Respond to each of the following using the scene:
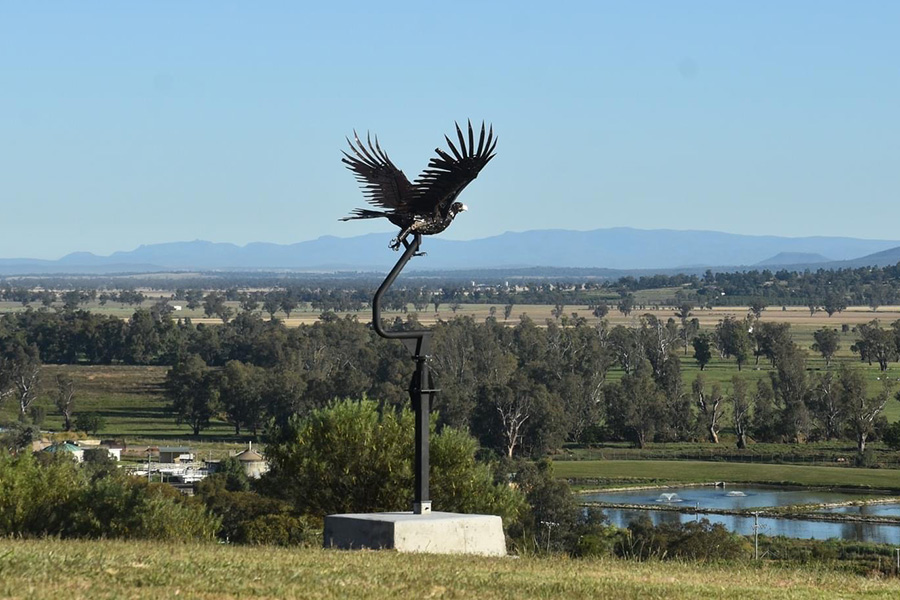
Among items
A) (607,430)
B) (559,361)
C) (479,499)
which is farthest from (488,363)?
(479,499)

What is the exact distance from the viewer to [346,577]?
1408 centimetres

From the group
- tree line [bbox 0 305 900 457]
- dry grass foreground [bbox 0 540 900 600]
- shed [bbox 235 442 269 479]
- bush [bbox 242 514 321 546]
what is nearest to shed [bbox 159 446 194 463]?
tree line [bbox 0 305 900 457]

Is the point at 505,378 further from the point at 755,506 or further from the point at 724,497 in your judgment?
the point at 755,506

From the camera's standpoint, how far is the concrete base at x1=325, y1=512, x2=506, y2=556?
17.2 metres

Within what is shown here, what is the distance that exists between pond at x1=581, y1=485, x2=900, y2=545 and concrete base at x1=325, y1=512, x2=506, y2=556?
35.9 meters

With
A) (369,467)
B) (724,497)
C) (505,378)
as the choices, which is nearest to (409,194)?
(369,467)

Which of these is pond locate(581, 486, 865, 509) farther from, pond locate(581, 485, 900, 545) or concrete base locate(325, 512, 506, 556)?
concrete base locate(325, 512, 506, 556)

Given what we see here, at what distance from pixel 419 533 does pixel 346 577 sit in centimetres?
326

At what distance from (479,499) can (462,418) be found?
55.5 meters

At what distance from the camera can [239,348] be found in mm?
121125

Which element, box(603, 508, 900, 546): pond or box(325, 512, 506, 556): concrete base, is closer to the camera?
box(325, 512, 506, 556): concrete base

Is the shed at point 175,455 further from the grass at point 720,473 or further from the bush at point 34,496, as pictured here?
the bush at point 34,496

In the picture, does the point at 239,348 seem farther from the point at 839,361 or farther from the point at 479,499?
the point at 479,499

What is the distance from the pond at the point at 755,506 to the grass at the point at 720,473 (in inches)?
91.6
